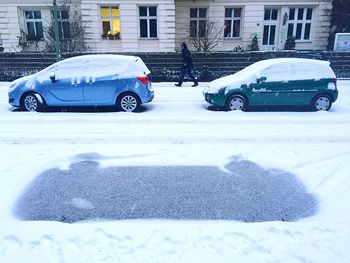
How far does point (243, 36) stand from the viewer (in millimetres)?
22297

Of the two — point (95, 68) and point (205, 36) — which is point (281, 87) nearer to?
point (95, 68)

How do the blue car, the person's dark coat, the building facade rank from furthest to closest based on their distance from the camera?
the building facade
the person's dark coat
the blue car

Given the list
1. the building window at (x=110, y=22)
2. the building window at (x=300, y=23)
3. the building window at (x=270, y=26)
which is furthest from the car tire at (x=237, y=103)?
the building window at (x=300, y=23)

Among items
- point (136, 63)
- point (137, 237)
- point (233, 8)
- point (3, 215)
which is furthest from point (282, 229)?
point (233, 8)

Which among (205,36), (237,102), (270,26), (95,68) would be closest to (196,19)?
(205,36)

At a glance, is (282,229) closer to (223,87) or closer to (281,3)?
(223,87)

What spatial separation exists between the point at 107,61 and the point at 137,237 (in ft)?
23.9

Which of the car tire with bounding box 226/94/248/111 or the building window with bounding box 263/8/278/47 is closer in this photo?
the car tire with bounding box 226/94/248/111

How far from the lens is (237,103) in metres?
10.1

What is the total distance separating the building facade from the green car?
1162cm

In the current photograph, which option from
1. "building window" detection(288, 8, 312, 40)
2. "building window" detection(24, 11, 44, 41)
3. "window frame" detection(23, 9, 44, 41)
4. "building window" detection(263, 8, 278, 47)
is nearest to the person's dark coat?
"building window" detection(263, 8, 278, 47)

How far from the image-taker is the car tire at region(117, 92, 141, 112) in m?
9.93

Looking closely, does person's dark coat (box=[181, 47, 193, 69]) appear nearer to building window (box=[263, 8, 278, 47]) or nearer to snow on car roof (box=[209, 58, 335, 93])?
snow on car roof (box=[209, 58, 335, 93])

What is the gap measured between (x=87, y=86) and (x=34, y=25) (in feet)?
50.1
